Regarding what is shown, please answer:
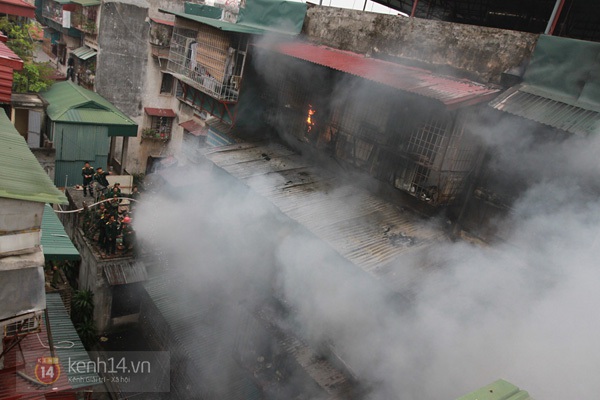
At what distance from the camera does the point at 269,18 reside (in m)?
12.5

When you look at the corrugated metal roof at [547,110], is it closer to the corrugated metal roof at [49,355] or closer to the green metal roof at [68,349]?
the corrugated metal roof at [49,355]

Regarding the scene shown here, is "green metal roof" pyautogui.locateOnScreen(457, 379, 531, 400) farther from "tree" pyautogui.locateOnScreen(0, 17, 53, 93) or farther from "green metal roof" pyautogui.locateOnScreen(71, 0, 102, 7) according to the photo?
"green metal roof" pyautogui.locateOnScreen(71, 0, 102, 7)

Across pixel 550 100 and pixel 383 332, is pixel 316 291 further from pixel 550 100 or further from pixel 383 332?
pixel 550 100

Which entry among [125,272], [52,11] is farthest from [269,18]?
[52,11]

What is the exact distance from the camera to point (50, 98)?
18.4 metres

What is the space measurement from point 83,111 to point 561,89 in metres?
17.3

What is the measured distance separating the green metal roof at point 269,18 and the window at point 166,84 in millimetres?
9353

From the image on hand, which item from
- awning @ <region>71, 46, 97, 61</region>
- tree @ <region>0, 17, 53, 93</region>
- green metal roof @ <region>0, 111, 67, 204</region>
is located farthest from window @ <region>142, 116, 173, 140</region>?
green metal roof @ <region>0, 111, 67, 204</region>

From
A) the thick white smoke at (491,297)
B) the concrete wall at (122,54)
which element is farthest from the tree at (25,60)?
the thick white smoke at (491,297)

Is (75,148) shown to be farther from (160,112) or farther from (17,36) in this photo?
(160,112)

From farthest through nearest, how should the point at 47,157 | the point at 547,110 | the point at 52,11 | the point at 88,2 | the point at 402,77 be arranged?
the point at 52,11
the point at 88,2
the point at 47,157
the point at 402,77
the point at 547,110

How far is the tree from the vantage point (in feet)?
51.1

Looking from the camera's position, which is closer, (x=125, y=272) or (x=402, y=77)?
(x=402, y=77)

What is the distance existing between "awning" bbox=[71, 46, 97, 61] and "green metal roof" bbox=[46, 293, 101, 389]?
15192 mm
